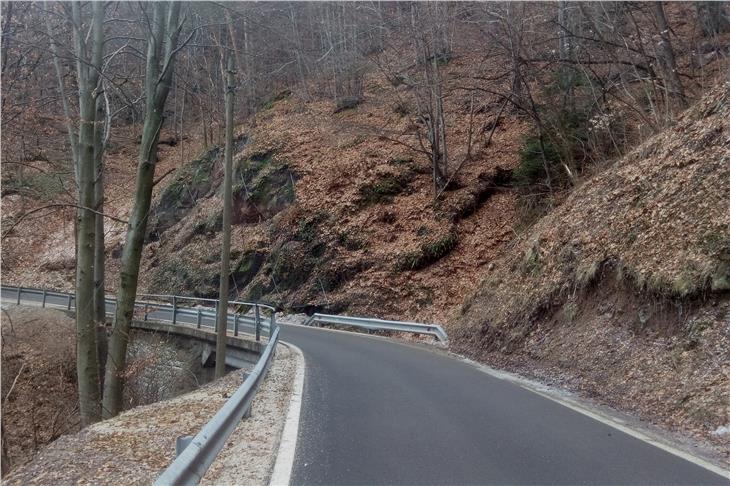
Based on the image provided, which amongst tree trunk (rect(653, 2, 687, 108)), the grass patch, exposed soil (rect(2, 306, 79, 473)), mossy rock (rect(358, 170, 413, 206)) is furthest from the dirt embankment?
the grass patch

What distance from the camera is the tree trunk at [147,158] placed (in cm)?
1142

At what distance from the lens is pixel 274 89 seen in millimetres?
43969

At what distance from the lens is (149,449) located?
21.9ft

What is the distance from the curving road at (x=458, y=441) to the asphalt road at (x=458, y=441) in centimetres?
1

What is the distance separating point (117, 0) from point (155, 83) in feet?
7.84

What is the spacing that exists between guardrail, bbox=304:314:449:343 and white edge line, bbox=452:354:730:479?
4794 mm

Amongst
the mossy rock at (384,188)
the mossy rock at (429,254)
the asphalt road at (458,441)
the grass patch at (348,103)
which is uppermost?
the grass patch at (348,103)

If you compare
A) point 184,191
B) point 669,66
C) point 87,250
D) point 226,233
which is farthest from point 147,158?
point 184,191

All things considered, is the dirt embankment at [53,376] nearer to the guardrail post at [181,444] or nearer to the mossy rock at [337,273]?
the mossy rock at [337,273]

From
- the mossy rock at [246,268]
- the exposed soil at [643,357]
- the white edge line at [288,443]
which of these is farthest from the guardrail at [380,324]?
the white edge line at [288,443]

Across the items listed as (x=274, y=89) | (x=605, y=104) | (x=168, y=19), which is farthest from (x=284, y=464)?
(x=274, y=89)

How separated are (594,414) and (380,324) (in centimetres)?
1312

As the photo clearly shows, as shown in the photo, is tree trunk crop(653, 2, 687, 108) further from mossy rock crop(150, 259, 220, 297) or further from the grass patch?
mossy rock crop(150, 259, 220, 297)

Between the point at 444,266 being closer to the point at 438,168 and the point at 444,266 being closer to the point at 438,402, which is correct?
the point at 438,168
